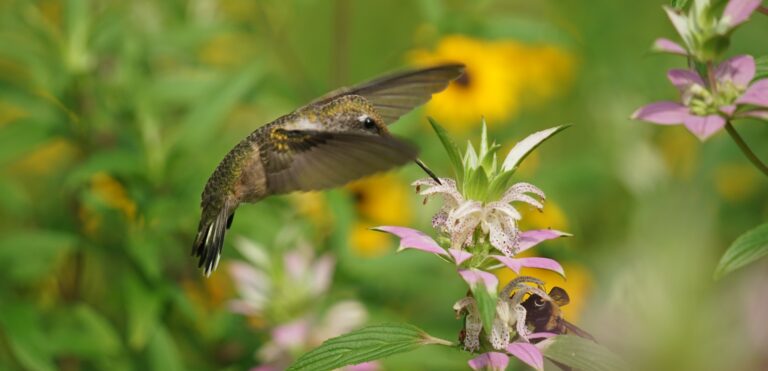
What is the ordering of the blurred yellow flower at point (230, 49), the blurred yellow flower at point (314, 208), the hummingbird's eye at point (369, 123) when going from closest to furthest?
the hummingbird's eye at point (369, 123) < the blurred yellow flower at point (314, 208) < the blurred yellow flower at point (230, 49)

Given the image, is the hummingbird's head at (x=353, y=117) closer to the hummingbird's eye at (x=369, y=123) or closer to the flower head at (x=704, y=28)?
the hummingbird's eye at (x=369, y=123)

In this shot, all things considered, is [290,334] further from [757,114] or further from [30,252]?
A: [757,114]

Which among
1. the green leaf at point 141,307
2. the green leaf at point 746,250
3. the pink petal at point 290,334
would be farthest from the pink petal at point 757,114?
the green leaf at point 141,307

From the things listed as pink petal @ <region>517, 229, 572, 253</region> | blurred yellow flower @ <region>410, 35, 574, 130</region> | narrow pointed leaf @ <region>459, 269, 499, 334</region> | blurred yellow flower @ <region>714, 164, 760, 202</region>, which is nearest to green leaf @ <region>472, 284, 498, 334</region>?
narrow pointed leaf @ <region>459, 269, 499, 334</region>

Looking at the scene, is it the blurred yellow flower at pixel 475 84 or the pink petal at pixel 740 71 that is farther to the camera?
the blurred yellow flower at pixel 475 84

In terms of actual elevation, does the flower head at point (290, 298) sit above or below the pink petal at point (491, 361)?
above

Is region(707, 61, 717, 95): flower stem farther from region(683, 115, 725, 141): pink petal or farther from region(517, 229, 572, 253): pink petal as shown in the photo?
region(517, 229, 572, 253): pink petal

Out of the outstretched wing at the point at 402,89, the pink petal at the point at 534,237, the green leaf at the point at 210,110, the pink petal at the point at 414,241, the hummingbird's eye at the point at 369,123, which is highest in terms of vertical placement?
the green leaf at the point at 210,110
